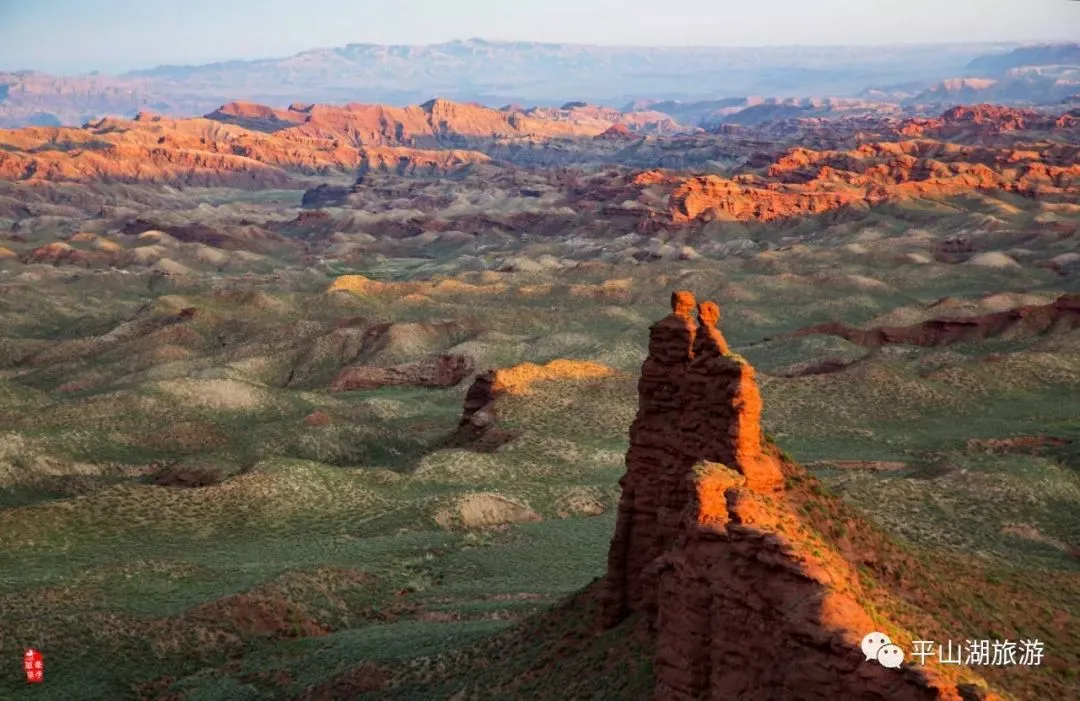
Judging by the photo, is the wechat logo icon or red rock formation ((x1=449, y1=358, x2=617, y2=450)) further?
red rock formation ((x1=449, y1=358, x2=617, y2=450))

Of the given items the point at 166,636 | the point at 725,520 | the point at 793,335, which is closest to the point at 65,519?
the point at 166,636

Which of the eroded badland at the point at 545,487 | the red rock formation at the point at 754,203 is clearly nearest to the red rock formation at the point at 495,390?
the eroded badland at the point at 545,487

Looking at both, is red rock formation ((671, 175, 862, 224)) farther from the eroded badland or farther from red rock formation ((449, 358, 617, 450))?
red rock formation ((449, 358, 617, 450))

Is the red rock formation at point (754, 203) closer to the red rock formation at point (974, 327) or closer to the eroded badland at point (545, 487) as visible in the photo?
the eroded badland at point (545, 487)

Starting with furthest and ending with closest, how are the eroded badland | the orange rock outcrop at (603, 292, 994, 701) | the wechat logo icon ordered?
the eroded badland → the orange rock outcrop at (603, 292, 994, 701) → the wechat logo icon

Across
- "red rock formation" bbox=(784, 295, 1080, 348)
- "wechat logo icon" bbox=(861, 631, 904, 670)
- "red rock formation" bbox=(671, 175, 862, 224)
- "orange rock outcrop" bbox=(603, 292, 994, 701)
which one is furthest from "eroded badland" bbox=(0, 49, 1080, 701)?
"red rock formation" bbox=(671, 175, 862, 224)

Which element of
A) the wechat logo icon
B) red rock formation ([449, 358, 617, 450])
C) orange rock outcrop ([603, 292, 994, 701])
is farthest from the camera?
red rock formation ([449, 358, 617, 450])

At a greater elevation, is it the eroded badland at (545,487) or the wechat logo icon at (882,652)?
the wechat logo icon at (882,652)
